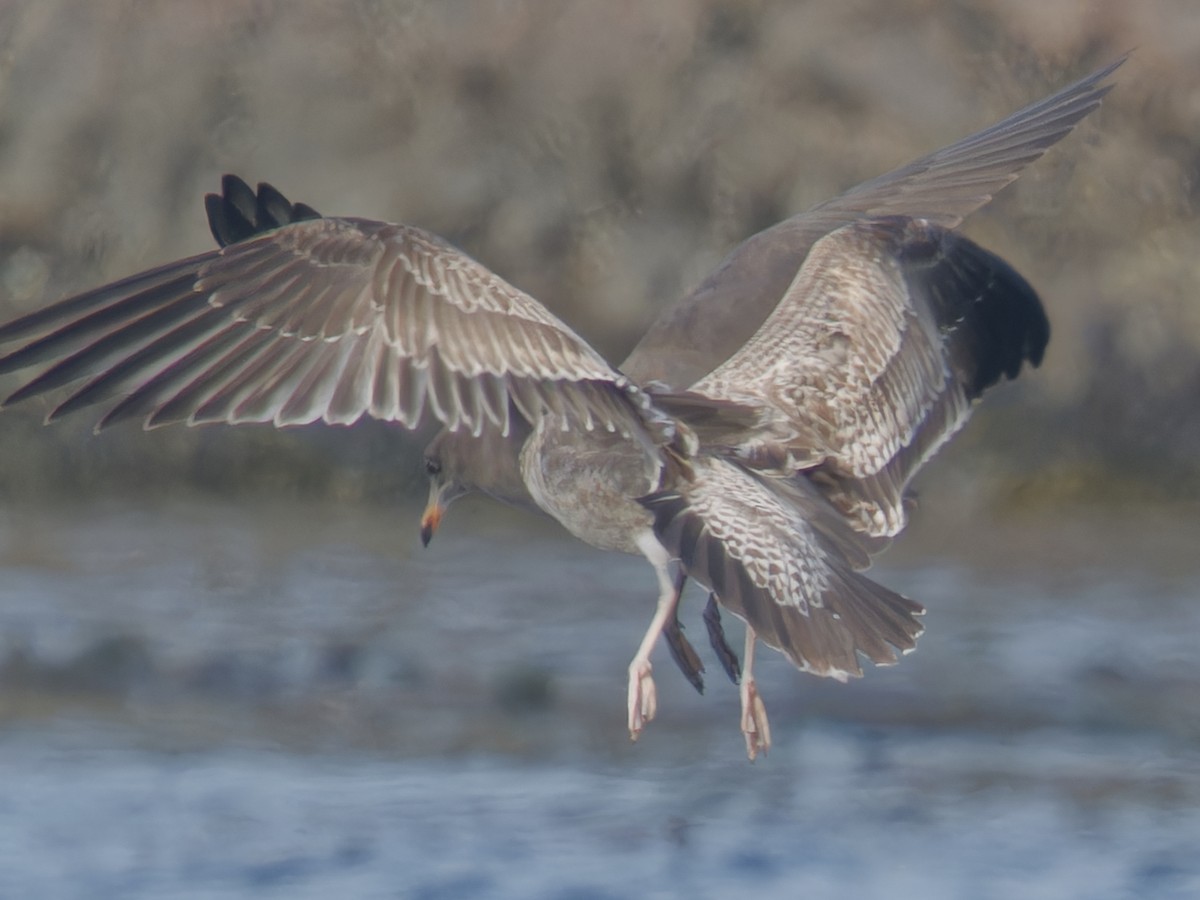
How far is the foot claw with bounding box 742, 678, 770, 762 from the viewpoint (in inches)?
204

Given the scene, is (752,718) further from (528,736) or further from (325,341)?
(325,341)

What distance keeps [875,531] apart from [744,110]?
311 centimetres

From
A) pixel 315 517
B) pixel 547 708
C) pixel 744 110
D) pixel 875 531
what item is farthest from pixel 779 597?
pixel 744 110

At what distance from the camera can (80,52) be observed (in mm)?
8219

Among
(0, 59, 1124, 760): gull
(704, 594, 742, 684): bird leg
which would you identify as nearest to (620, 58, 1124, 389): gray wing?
(0, 59, 1124, 760): gull

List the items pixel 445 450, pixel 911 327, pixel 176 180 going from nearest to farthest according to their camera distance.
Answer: pixel 911 327, pixel 445 450, pixel 176 180

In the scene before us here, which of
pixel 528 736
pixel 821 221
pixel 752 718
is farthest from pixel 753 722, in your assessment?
pixel 821 221

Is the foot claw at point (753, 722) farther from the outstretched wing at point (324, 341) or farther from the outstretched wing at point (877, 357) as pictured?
the outstretched wing at point (324, 341)

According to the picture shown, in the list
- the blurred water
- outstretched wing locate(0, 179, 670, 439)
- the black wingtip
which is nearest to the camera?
outstretched wing locate(0, 179, 670, 439)

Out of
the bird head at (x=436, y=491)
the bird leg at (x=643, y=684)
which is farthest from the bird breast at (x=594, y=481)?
the bird head at (x=436, y=491)

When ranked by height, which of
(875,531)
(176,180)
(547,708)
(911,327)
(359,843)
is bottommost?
(359,843)

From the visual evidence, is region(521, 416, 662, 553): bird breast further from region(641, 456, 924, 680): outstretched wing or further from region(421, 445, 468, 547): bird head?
region(421, 445, 468, 547): bird head

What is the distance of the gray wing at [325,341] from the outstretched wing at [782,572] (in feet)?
1.09

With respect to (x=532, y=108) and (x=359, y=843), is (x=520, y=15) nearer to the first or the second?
(x=532, y=108)
